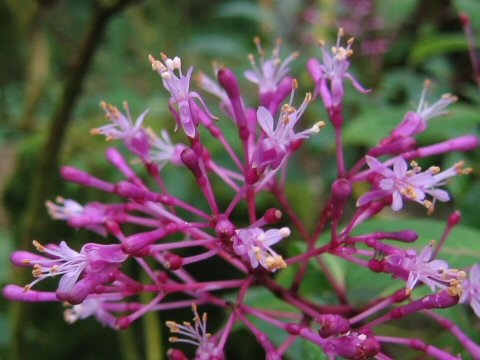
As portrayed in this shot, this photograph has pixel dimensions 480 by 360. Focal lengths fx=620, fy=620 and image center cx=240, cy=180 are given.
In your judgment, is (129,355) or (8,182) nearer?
(129,355)

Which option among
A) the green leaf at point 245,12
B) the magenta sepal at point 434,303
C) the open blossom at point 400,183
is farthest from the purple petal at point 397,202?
the green leaf at point 245,12

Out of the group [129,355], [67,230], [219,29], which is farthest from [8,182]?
[219,29]

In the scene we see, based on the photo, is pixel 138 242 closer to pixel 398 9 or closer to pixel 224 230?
pixel 224 230

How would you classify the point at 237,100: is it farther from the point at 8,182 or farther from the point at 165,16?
the point at 165,16

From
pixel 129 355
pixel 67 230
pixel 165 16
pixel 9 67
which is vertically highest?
pixel 165 16

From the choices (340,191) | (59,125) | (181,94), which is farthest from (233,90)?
(59,125)

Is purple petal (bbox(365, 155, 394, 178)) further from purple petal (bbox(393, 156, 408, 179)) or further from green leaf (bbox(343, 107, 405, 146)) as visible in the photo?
green leaf (bbox(343, 107, 405, 146))

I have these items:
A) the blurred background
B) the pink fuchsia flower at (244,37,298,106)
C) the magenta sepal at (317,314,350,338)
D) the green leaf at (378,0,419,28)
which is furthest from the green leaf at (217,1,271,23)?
the magenta sepal at (317,314,350,338)
